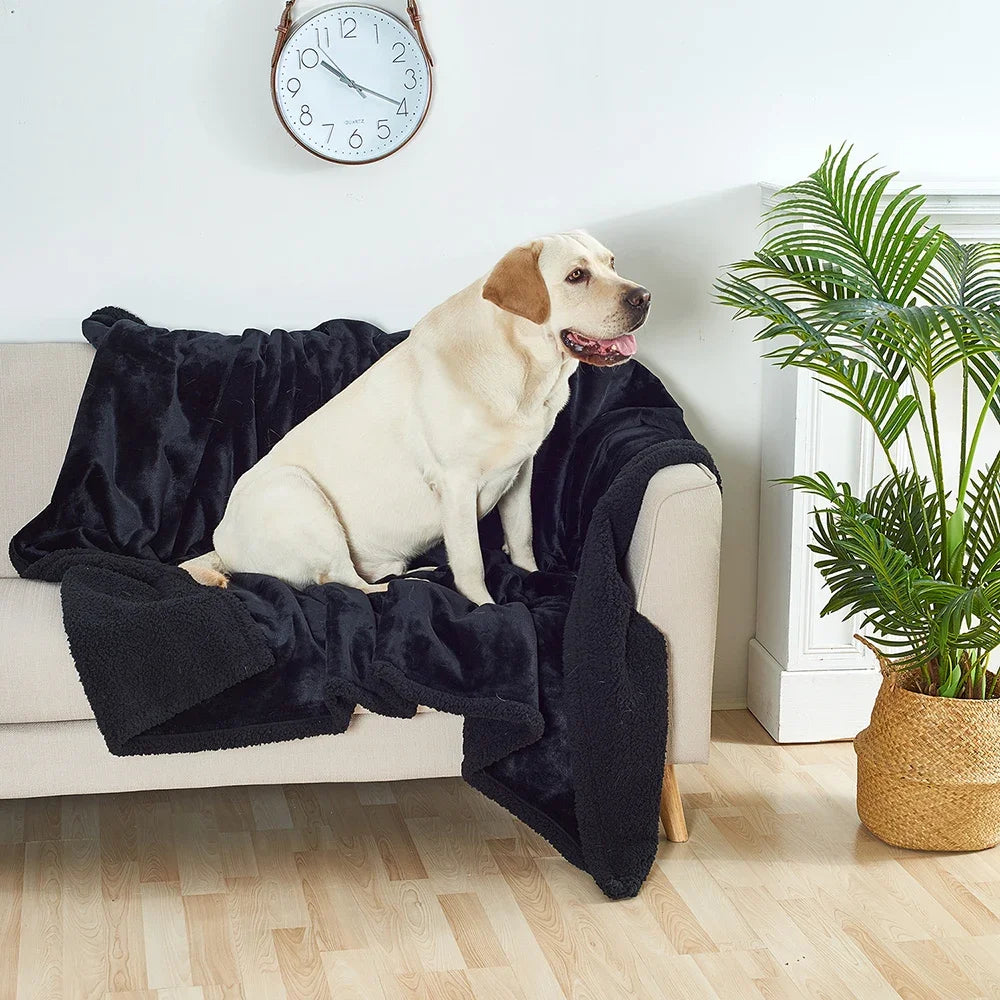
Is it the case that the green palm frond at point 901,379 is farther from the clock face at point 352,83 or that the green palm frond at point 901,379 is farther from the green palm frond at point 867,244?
the clock face at point 352,83

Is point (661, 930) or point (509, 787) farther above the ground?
point (509, 787)

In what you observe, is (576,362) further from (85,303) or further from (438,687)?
(85,303)

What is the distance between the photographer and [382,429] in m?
2.44

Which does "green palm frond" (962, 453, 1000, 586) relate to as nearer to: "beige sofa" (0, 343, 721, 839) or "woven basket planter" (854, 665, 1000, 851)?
"woven basket planter" (854, 665, 1000, 851)

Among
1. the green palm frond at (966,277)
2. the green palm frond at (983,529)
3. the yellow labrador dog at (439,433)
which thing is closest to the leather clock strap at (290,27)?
the yellow labrador dog at (439,433)

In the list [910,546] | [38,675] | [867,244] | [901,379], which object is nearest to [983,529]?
[910,546]

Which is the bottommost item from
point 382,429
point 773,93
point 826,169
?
point 382,429

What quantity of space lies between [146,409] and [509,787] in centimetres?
113

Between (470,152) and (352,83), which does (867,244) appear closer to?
(470,152)

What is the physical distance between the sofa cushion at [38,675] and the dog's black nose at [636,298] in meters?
1.15

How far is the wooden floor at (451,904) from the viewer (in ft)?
6.18

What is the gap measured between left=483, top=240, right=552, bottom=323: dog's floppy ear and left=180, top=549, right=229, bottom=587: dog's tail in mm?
731

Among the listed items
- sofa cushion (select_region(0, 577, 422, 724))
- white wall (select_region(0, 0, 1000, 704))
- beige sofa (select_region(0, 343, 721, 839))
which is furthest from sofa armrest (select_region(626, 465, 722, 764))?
sofa cushion (select_region(0, 577, 422, 724))

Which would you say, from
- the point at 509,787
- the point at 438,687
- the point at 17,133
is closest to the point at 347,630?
the point at 438,687
